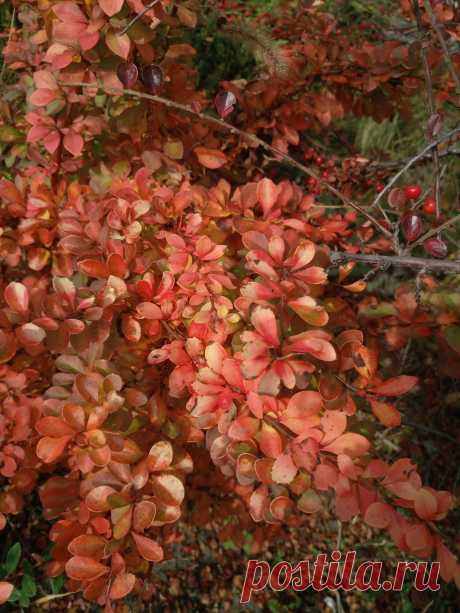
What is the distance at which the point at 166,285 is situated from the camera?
0.94 m

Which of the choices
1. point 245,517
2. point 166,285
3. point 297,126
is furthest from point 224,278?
point 297,126

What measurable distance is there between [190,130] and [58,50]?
0.38 metres

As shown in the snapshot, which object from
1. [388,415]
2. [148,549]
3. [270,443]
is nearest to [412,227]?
[388,415]

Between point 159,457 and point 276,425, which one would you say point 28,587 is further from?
point 276,425

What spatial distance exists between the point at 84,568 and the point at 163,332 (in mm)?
419

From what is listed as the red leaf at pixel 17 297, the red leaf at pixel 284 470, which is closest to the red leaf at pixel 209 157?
the red leaf at pixel 17 297

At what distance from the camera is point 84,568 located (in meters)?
0.75

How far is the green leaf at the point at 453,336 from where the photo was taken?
907mm

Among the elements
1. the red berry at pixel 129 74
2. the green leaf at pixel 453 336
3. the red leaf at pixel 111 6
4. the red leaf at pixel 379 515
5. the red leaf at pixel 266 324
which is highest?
the red leaf at pixel 111 6

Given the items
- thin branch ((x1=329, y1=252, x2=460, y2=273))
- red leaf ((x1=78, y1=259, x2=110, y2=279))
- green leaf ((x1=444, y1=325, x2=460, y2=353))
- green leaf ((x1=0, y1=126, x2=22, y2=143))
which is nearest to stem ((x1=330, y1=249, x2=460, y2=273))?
thin branch ((x1=329, y1=252, x2=460, y2=273))

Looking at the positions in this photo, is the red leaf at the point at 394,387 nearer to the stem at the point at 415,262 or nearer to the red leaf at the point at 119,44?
the stem at the point at 415,262

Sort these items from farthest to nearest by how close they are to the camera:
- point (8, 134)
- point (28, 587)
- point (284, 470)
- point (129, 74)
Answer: point (8, 134) → point (28, 587) → point (129, 74) → point (284, 470)

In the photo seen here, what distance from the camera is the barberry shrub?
2.51 feet

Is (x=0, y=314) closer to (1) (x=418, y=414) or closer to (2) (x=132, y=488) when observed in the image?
(2) (x=132, y=488)
